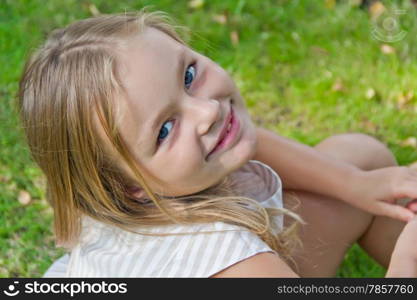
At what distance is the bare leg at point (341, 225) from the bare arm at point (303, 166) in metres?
0.06

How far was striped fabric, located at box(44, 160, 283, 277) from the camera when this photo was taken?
5.30 feet

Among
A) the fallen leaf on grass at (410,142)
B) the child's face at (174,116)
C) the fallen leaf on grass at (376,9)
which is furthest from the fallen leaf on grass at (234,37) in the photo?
the child's face at (174,116)

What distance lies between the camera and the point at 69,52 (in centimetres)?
162

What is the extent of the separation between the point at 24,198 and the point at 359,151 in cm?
123

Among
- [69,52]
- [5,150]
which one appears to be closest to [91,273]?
[69,52]

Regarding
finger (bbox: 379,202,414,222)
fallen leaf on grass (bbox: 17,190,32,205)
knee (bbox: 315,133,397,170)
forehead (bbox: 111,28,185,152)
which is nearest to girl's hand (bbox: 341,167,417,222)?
finger (bbox: 379,202,414,222)

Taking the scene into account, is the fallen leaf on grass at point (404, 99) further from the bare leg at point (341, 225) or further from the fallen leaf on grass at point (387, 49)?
the bare leg at point (341, 225)

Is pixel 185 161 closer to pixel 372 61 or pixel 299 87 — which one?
pixel 299 87

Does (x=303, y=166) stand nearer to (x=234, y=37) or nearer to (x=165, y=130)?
(x=165, y=130)

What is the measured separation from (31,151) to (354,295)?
91 centimetres

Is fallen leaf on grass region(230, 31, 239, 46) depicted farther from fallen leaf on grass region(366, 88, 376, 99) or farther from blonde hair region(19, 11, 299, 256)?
blonde hair region(19, 11, 299, 256)

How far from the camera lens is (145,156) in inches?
62.8

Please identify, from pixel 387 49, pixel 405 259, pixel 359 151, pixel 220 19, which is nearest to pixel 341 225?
pixel 359 151

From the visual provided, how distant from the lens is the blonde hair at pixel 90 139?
1570 millimetres
